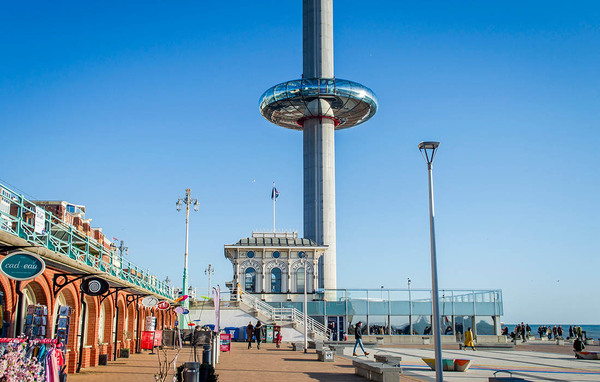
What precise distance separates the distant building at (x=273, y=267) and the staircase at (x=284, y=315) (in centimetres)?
455

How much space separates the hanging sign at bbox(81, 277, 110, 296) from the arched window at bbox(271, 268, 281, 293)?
37796mm

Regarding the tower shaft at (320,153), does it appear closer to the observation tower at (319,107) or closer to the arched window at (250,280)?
the observation tower at (319,107)

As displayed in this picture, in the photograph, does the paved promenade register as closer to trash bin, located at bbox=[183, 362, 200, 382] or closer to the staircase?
trash bin, located at bbox=[183, 362, 200, 382]

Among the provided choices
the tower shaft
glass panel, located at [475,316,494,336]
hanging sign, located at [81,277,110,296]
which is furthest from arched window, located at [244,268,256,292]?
hanging sign, located at [81,277,110,296]

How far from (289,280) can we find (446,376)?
35.1 m

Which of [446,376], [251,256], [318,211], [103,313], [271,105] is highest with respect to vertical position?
[271,105]

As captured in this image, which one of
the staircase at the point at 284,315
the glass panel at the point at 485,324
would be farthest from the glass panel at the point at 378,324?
the glass panel at the point at 485,324

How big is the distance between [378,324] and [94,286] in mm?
37763

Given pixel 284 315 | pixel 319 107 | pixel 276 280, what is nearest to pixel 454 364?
pixel 284 315

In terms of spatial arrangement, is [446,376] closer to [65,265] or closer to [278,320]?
[65,265]

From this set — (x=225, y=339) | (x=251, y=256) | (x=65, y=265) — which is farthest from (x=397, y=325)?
(x=65, y=265)

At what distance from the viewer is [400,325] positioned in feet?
176

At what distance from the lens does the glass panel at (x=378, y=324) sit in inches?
2069

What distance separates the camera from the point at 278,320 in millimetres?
47375
